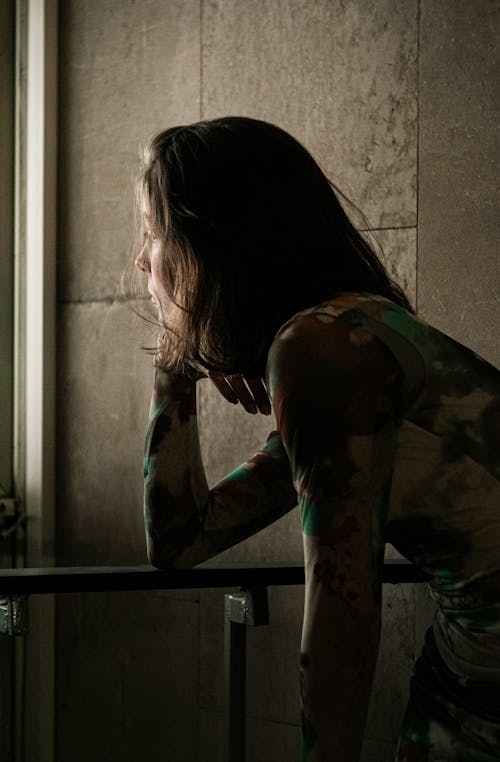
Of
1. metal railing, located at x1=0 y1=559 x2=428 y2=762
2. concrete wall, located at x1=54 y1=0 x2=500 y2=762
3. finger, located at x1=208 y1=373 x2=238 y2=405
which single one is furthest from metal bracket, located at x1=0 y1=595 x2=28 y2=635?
concrete wall, located at x1=54 y1=0 x2=500 y2=762

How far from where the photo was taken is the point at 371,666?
44.5 inches

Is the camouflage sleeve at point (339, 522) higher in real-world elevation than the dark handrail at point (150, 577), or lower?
higher

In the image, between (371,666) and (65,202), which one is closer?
(371,666)

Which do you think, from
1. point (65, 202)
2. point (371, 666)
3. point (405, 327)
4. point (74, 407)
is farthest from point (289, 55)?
point (371, 666)

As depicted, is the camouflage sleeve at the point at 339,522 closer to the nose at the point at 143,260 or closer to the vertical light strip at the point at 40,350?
the nose at the point at 143,260

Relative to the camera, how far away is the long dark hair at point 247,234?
133 centimetres


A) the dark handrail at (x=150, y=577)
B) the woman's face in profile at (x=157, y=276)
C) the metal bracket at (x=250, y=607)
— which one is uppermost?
the woman's face in profile at (x=157, y=276)

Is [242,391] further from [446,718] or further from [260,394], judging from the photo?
[446,718]

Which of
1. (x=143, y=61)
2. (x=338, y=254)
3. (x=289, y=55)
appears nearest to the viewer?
(x=338, y=254)

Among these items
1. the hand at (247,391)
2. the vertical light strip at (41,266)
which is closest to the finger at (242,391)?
the hand at (247,391)

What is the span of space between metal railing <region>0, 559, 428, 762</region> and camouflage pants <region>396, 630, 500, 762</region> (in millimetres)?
396

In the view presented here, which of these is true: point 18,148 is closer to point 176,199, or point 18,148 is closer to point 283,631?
point 283,631

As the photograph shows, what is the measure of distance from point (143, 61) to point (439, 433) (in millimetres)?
2374

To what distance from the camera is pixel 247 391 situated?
1685 millimetres
